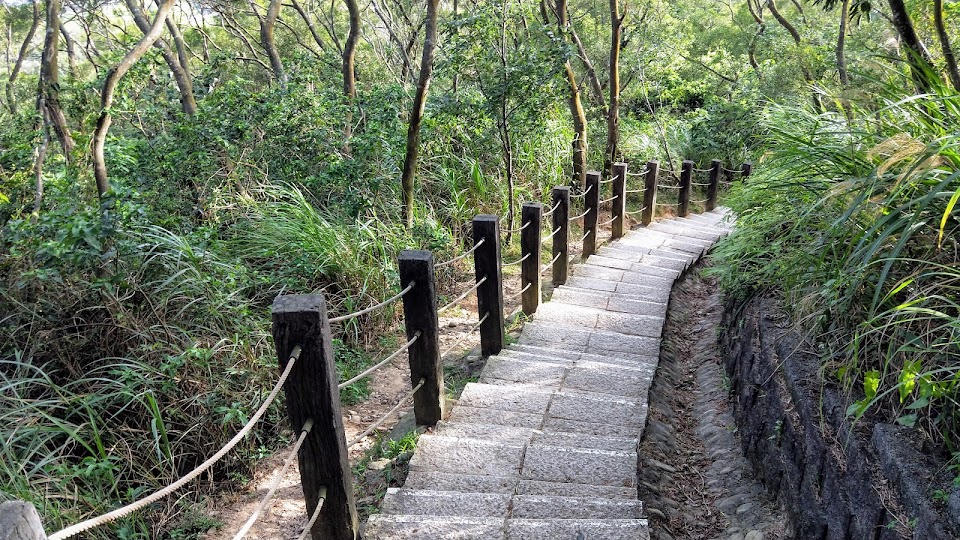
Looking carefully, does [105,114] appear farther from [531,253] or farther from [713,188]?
[713,188]

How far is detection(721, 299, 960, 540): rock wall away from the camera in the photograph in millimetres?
2051

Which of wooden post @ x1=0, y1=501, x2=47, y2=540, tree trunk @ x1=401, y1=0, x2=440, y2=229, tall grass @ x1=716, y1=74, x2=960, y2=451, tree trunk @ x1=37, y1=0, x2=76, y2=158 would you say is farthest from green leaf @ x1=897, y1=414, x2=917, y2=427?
tree trunk @ x1=37, y1=0, x2=76, y2=158

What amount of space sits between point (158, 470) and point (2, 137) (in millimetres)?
5785

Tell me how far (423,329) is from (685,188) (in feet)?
27.1

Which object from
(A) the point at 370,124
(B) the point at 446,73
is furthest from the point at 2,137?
(B) the point at 446,73

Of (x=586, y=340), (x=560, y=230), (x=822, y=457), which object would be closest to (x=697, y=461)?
(x=822, y=457)

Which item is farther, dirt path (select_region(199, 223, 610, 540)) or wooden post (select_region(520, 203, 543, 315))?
wooden post (select_region(520, 203, 543, 315))

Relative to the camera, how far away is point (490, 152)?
8.25 m

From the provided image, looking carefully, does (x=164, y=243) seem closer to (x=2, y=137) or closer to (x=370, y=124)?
(x=370, y=124)

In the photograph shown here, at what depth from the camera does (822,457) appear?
265 centimetres

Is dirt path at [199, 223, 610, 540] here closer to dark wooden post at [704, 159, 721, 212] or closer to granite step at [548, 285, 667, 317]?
granite step at [548, 285, 667, 317]

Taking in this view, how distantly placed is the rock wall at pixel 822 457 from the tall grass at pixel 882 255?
10 cm

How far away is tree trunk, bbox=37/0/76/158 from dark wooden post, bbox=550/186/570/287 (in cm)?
368

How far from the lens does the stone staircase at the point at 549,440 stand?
2600 mm
